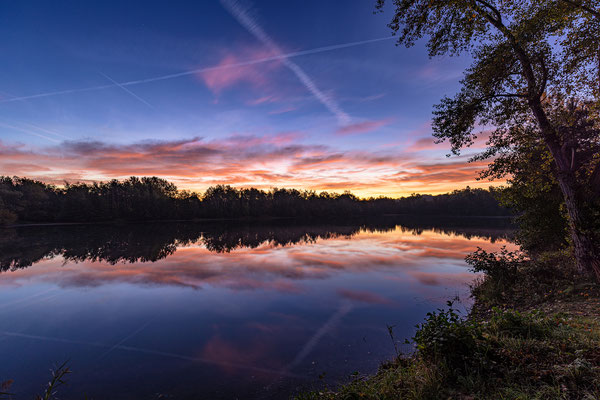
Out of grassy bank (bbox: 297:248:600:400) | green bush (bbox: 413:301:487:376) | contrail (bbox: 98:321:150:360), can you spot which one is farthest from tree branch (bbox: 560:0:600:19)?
contrail (bbox: 98:321:150:360)

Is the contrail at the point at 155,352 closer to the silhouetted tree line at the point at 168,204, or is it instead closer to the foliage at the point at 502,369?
the foliage at the point at 502,369

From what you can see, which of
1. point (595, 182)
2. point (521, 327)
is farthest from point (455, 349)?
point (595, 182)

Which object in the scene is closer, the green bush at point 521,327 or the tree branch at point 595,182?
the green bush at point 521,327

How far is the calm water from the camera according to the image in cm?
686

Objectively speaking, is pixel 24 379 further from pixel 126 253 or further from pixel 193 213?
pixel 193 213

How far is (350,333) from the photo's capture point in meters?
9.24

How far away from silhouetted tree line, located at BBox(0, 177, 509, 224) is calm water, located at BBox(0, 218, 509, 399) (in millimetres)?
77667

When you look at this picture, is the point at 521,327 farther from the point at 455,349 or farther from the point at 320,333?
the point at 320,333

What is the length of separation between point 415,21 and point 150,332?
15.7 metres

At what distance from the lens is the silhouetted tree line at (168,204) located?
270 ft

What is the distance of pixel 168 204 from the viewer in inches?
4065

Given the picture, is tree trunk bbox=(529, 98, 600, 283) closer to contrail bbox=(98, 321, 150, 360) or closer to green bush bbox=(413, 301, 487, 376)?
green bush bbox=(413, 301, 487, 376)

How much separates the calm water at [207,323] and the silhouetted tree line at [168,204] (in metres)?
77.7

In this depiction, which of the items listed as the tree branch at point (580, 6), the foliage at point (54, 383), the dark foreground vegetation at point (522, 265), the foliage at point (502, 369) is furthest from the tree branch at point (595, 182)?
the foliage at point (54, 383)
